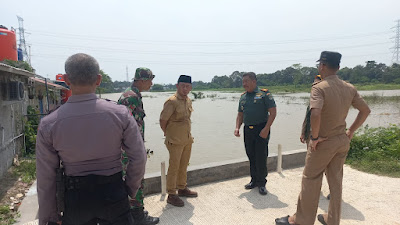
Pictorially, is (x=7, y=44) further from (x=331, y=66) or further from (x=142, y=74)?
(x=331, y=66)

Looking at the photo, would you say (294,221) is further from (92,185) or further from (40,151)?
(40,151)

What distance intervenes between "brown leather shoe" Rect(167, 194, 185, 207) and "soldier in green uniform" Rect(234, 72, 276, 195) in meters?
1.08

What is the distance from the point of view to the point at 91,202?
4.66 feet

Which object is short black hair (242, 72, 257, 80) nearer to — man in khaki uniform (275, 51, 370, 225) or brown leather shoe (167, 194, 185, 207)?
man in khaki uniform (275, 51, 370, 225)

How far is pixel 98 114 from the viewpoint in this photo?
1.43 meters

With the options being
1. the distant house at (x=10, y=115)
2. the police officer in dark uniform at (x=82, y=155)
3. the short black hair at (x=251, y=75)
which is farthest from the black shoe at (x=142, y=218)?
the distant house at (x=10, y=115)

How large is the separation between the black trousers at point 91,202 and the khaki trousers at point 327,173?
6.20 ft

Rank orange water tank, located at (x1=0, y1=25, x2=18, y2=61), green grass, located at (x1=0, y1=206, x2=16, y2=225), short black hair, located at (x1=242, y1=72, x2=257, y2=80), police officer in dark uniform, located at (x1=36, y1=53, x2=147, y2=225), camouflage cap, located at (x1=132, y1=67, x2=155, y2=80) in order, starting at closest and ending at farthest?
police officer in dark uniform, located at (x1=36, y1=53, x2=147, y2=225)
camouflage cap, located at (x1=132, y1=67, x2=155, y2=80)
green grass, located at (x1=0, y1=206, x2=16, y2=225)
short black hair, located at (x1=242, y1=72, x2=257, y2=80)
orange water tank, located at (x1=0, y1=25, x2=18, y2=61)

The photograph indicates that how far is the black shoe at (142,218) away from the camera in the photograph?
2.72 metres

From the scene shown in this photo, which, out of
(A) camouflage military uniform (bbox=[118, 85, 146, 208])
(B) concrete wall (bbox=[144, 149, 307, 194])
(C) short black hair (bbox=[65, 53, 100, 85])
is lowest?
(B) concrete wall (bbox=[144, 149, 307, 194])

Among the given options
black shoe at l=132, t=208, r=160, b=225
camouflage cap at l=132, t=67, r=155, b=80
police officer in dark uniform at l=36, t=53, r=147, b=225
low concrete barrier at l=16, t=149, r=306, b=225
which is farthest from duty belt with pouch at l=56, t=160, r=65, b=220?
low concrete barrier at l=16, t=149, r=306, b=225

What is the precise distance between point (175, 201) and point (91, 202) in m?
1.97

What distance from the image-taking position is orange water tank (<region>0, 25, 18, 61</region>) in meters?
4.84

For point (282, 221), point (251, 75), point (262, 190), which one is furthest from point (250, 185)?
point (251, 75)
